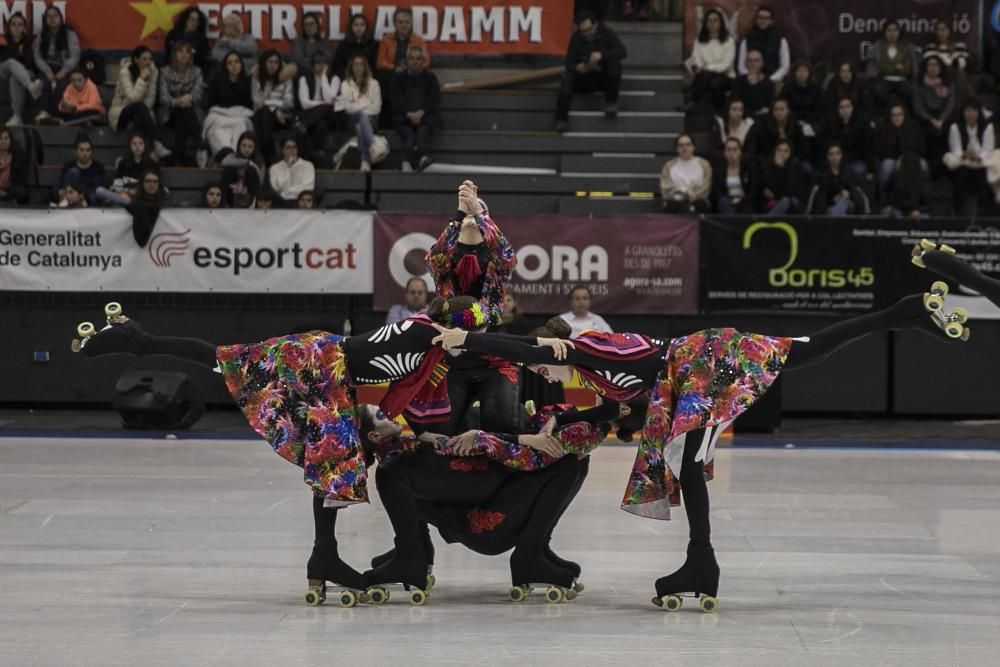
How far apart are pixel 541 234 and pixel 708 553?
7.97 m

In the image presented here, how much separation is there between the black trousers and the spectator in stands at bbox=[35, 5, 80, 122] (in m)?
5.47

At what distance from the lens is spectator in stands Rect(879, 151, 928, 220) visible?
589 inches

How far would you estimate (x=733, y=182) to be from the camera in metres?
15.1

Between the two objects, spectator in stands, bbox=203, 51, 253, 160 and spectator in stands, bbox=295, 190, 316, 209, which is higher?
spectator in stands, bbox=203, 51, 253, 160

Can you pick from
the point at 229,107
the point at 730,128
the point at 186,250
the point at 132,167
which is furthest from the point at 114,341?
the point at 730,128

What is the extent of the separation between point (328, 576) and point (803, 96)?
10820 mm

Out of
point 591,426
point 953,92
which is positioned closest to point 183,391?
point 591,426

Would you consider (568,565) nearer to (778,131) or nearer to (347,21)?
(778,131)

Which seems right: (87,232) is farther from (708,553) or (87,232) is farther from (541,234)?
(708,553)

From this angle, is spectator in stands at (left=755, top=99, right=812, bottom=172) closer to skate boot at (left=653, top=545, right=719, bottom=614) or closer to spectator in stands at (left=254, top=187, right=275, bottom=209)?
spectator in stands at (left=254, top=187, right=275, bottom=209)

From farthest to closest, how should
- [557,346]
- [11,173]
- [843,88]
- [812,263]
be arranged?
[843,88], [11,173], [812,263], [557,346]

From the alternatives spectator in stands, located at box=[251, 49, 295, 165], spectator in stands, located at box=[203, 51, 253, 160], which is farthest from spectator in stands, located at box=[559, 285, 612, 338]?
spectator in stands, located at box=[203, 51, 253, 160]

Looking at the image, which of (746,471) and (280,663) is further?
(746,471)

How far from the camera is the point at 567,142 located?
16625 millimetres
